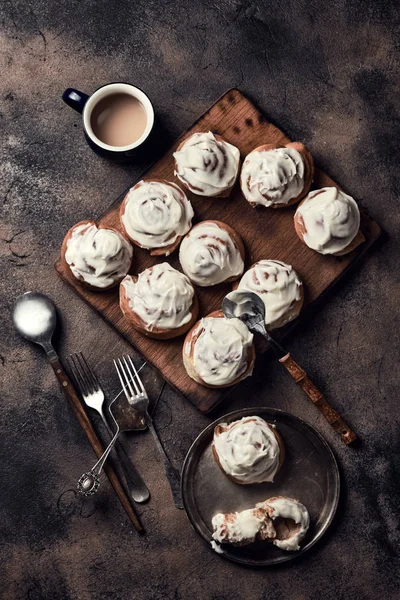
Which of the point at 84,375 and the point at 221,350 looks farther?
the point at 84,375

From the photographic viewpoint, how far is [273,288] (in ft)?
6.48

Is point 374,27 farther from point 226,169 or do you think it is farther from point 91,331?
point 91,331

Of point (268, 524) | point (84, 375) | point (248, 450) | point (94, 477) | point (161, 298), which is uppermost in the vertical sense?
point (161, 298)

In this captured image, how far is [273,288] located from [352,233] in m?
0.25

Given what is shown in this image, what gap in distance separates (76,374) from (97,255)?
339mm

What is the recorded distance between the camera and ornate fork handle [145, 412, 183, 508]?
2.07m

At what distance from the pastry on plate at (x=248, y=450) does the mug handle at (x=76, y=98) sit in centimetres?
89

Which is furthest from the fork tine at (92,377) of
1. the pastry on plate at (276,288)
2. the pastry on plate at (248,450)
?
the pastry on plate at (276,288)

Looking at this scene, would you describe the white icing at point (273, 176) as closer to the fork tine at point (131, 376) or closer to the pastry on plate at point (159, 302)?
the pastry on plate at point (159, 302)

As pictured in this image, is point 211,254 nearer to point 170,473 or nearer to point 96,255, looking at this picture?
point 96,255

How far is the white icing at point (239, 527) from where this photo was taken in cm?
198

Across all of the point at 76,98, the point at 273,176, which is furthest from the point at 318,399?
the point at 76,98

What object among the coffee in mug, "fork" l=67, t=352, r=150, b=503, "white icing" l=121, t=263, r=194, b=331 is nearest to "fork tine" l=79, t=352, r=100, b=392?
"fork" l=67, t=352, r=150, b=503

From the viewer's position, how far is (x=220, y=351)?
1.94 m
